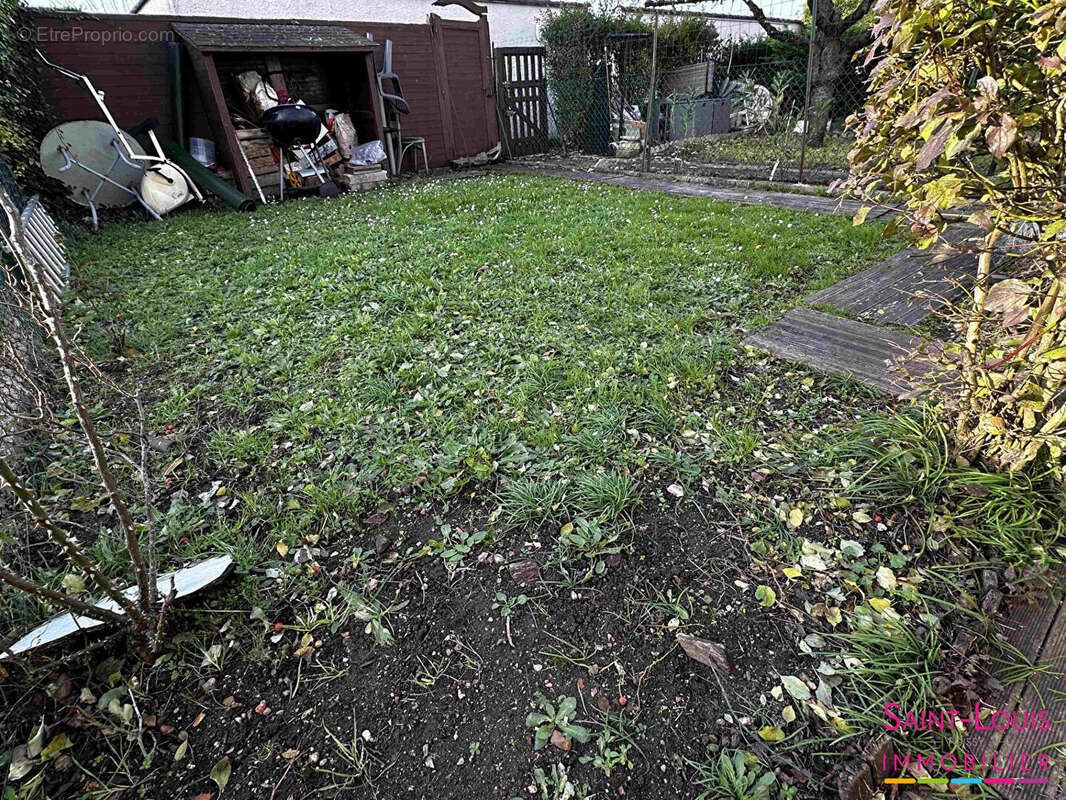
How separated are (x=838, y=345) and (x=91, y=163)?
8024 mm

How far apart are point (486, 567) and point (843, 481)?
141 cm

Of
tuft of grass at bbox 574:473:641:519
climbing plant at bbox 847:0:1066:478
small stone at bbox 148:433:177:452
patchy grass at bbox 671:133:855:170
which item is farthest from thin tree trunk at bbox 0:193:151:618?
patchy grass at bbox 671:133:855:170

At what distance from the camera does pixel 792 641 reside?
1582 millimetres

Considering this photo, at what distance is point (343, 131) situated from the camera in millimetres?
8367

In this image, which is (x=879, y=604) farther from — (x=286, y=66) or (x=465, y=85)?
(x=465, y=85)

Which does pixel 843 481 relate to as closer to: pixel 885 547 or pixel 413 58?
pixel 885 547

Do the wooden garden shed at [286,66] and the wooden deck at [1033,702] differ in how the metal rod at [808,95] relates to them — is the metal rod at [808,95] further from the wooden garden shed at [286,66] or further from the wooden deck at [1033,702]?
the wooden garden shed at [286,66]

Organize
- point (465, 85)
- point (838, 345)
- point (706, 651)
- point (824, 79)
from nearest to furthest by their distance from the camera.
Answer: point (706, 651)
point (838, 345)
point (824, 79)
point (465, 85)

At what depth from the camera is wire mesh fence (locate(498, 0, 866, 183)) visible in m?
8.51

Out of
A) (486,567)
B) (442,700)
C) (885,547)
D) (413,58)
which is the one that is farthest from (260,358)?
(413,58)

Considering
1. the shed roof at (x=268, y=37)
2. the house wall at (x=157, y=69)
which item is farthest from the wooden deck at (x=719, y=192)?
the shed roof at (x=268, y=37)

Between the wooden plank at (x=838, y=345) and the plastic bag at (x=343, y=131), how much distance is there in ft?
25.2

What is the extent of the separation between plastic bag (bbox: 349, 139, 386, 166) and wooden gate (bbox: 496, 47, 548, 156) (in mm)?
2900

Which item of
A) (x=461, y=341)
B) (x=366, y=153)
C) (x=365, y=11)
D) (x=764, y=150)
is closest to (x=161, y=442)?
(x=461, y=341)
